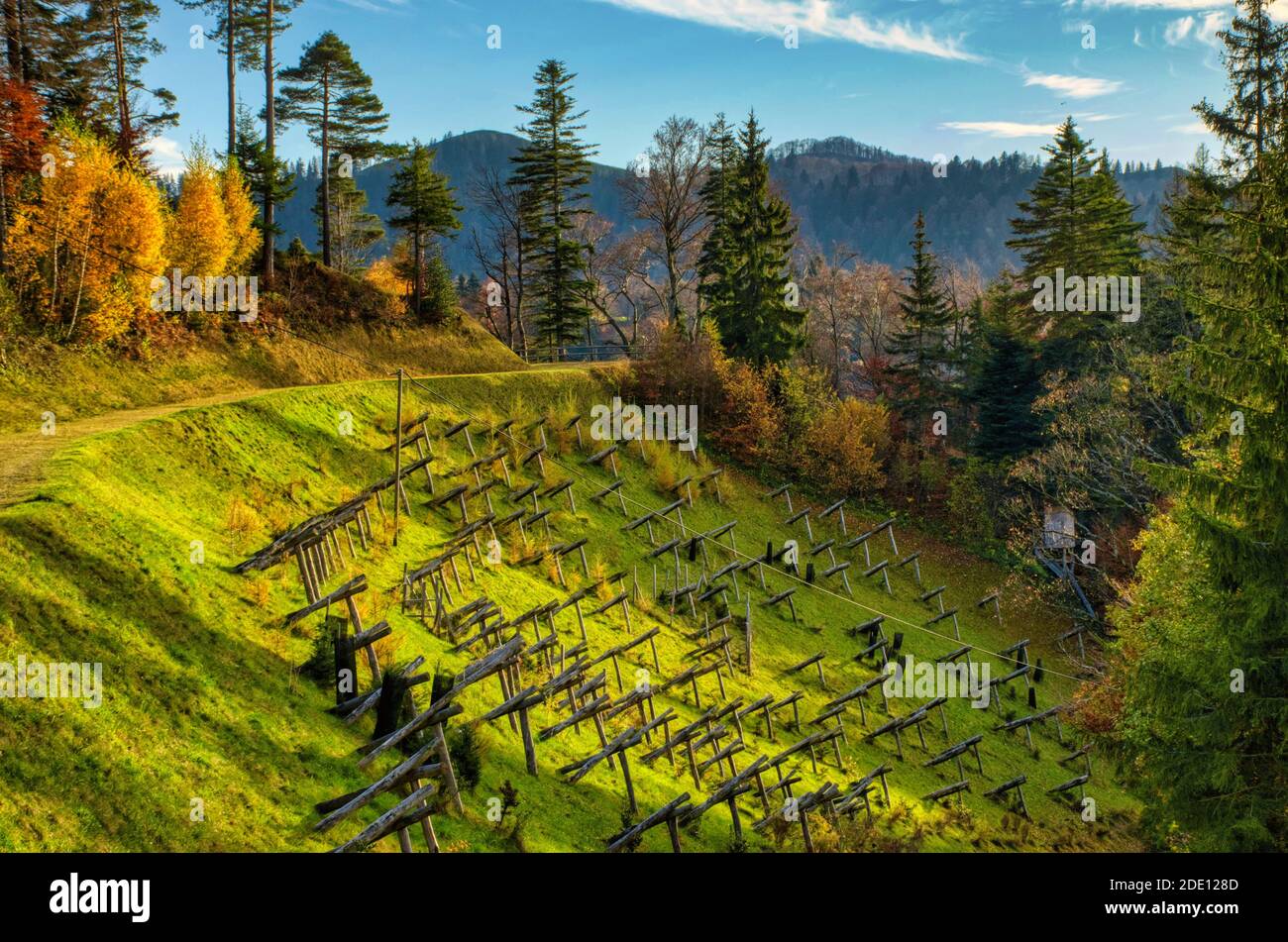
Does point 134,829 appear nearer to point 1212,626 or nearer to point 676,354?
point 1212,626

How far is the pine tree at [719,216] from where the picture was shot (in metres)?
48.8

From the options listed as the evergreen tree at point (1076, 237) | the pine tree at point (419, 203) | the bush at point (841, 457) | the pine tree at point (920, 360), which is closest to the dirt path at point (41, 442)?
the pine tree at point (419, 203)

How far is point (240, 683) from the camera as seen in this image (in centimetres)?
1227

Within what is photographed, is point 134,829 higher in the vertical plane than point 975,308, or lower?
lower

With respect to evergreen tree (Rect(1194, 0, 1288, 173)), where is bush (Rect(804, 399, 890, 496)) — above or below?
below

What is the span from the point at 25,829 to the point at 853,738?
61.4 ft

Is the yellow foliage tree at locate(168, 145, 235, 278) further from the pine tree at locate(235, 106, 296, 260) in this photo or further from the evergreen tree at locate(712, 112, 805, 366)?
the evergreen tree at locate(712, 112, 805, 366)

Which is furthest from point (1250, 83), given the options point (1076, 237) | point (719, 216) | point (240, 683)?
point (240, 683)

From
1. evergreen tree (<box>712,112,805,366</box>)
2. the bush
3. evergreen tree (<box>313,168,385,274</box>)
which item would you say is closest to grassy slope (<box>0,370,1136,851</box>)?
the bush

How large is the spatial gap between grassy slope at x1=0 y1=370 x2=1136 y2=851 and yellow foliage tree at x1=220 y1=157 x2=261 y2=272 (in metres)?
11.5

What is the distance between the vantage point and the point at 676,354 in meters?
45.2

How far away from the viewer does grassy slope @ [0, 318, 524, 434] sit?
2359 centimetres
